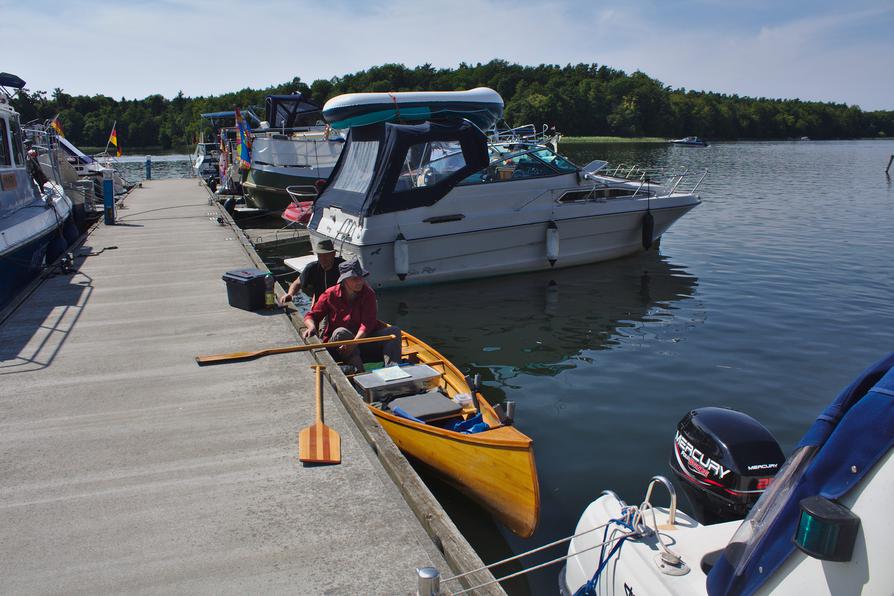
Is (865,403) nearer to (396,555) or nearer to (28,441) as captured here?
(396,555)

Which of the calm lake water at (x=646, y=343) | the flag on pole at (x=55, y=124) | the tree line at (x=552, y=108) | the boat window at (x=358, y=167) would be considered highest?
the tree line at (x=552, y=108)

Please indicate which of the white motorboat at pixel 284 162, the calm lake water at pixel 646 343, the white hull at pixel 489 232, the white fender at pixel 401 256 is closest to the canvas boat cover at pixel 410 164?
the white hull at pixel 489 232

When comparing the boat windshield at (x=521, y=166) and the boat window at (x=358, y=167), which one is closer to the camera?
the boat window at (x=358, y=167)

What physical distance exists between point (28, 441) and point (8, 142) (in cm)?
1109

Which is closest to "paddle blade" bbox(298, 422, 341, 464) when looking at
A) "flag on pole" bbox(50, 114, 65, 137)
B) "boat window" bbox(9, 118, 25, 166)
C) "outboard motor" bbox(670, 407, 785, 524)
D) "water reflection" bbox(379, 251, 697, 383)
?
"outboard motor" bbox(670, 407, 785, 524)

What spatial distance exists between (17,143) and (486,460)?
45.6ft

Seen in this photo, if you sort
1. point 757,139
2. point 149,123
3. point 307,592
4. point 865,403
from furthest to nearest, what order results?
1. point 757,139
2. point 149,123
3. point 307,592
4. point 865,403

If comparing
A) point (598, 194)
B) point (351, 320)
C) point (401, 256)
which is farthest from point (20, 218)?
point (598, 194)

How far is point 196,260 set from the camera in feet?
40.7

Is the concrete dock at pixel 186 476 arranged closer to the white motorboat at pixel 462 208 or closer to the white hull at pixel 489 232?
the white hull at pixel 489 232

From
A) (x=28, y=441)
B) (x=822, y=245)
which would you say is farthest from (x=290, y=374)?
(x=822, y=245)

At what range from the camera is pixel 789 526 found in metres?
2.52

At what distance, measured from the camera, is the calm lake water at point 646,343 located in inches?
258

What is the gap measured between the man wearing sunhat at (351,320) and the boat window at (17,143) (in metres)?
10.5
